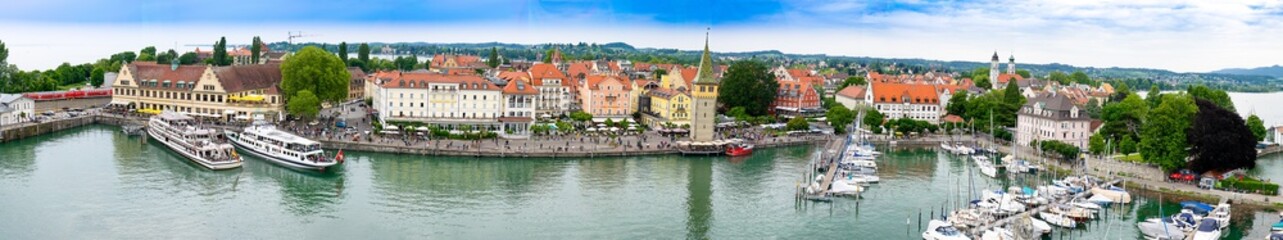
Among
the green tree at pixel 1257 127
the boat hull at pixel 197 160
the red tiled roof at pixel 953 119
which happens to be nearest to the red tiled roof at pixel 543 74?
the boat hull at pixel 197 160

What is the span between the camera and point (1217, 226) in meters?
24.5

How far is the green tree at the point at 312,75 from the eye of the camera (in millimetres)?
47219

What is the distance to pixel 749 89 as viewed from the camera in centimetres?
5241

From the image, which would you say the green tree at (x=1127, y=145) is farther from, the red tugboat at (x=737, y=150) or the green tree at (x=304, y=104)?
the green tree at (x=304, y=104)

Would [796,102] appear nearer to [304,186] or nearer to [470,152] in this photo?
[470,152]

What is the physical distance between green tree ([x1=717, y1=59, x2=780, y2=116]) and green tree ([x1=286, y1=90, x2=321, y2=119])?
64.2 feet

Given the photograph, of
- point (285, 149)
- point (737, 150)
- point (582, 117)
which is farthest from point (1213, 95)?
point (285, 149)

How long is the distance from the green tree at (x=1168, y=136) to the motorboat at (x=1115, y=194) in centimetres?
316

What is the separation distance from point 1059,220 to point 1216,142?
378 inches

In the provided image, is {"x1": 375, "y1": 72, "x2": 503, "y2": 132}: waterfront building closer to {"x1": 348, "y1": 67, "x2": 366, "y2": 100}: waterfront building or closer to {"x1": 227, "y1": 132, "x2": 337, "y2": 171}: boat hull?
{"x1": 227, "y1": 132, "x2": 337, "y2": 171}: boat hull

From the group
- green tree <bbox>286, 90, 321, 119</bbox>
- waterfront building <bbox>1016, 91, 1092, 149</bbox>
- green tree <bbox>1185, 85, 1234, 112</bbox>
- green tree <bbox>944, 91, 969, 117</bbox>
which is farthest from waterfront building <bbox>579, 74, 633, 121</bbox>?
green tree <bbox>1185, 85, 1234, 112</bbox>

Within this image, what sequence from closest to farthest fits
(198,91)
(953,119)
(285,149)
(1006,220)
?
(1006,220) < (285,149) < (198,91) < (953,119)

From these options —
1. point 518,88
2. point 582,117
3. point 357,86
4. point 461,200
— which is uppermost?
point 518,88

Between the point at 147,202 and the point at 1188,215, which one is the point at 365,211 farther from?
the point at 1188,215
